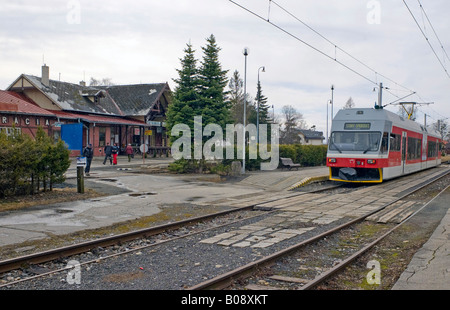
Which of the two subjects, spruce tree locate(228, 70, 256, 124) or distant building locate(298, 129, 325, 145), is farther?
distant building locate(298, 129, 325, 145)

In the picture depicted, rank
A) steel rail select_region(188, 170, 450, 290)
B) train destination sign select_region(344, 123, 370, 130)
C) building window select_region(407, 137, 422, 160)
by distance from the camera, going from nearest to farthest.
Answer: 1. steel rail select_region(188, 170, 450, 290)
2. train destination sign select_region(344, 123, 370, 130)
3. building window select_region(407, 137, 422, 160)

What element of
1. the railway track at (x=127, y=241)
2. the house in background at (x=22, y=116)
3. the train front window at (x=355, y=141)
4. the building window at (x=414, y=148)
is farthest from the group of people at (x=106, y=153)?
the building window at (x=414, y=148)

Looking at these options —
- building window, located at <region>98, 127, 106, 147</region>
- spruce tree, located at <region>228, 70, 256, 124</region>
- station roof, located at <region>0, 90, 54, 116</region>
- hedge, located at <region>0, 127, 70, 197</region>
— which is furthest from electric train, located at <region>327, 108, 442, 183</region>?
spruce tree, located at <region>228, 70, 256, 124</region>

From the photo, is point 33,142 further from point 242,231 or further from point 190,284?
point 190,284

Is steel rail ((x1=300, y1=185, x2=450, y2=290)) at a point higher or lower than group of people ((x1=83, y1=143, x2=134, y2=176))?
lower

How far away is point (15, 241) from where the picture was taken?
8.52 meters

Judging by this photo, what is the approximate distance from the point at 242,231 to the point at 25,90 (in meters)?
35.5

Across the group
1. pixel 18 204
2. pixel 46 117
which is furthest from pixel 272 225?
pixel 46 117

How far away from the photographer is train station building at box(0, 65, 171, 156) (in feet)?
109

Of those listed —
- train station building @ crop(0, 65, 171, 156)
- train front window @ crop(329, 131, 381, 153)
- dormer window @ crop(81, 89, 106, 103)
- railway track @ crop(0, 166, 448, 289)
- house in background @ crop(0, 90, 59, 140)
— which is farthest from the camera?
dormer window @ crop(81, 89, 106, 103)

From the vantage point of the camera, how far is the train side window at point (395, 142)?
20398mm

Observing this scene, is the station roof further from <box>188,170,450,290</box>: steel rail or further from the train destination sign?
<box>188,170,450,290</box>: steel rail

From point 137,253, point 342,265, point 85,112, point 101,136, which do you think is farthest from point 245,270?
point 85,112

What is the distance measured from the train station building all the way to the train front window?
60.3ft
